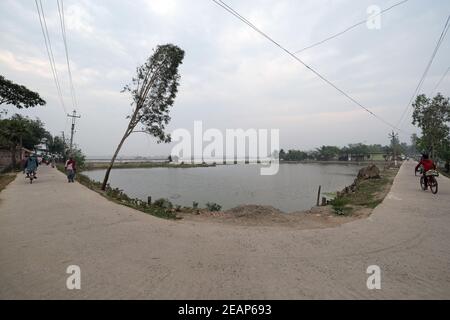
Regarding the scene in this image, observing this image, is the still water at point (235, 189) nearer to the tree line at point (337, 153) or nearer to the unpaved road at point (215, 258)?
the unpaved road at point (215, 258)

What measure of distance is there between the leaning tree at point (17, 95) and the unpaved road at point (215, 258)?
1631 cm

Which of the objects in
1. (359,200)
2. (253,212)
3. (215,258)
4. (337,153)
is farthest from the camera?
(337,153)

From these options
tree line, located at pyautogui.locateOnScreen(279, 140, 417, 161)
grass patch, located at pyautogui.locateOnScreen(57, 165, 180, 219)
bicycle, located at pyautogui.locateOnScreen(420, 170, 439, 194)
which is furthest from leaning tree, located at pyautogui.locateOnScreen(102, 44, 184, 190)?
tree line, located at pyautogui.locateOnScreen(279, 140, 417, 161)

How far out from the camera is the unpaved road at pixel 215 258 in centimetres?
290

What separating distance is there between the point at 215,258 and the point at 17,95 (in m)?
22.0

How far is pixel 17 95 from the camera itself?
60.3 feet

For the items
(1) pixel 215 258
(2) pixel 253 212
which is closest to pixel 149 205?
(2) pixel 253 212

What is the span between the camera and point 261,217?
25.4 ft

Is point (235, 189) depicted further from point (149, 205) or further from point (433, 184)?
point (433, 184)

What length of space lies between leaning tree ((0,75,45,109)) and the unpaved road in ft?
53.5

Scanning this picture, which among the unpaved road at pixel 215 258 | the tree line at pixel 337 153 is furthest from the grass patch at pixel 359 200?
the tree line at pixel 337 153

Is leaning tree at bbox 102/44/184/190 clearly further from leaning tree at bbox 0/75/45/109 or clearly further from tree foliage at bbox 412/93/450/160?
tree foliage at bbox 412/93/450/160

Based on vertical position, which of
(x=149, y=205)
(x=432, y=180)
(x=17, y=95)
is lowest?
(x=149, y=205)
